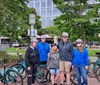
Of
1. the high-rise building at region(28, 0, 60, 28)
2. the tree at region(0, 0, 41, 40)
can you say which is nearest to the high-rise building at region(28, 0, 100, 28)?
the high-rise building at region(28, 0, 60, 28)

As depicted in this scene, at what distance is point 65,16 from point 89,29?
171 cm

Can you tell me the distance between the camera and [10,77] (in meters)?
8.77

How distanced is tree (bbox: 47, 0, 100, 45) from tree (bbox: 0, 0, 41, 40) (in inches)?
154

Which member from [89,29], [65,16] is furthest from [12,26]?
[89,29]

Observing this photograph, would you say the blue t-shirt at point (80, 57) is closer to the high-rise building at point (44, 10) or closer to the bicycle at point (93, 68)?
the bicycle at point (93, 68)

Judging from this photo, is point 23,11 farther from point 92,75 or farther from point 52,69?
point 52,69

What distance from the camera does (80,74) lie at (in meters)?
7.93

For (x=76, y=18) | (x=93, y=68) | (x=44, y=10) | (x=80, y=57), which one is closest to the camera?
(x=80, y=57)

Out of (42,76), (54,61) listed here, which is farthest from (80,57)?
(42,76)

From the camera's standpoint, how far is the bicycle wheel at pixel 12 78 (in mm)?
8656

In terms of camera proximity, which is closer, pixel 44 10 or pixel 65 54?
pixel 65 54

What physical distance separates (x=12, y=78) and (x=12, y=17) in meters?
9.69

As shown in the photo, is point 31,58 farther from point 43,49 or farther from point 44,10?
point 44,10

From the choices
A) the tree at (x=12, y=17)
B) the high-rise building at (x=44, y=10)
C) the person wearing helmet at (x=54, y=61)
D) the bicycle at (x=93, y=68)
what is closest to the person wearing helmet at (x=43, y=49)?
the person wearing helmet at (x=54, y=61)
